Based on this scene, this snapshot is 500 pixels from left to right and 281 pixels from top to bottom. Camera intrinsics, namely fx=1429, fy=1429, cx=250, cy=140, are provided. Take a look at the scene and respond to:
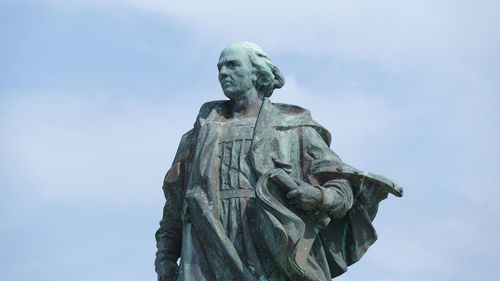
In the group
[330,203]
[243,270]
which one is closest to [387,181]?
[330,203]

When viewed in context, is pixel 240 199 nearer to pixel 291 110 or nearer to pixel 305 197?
pixel 305 197

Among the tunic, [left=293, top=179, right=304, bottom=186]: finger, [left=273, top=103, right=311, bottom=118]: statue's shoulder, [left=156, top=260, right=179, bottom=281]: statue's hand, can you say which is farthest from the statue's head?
[left=156, top=260, right=179, bottom=281]: statue's hand

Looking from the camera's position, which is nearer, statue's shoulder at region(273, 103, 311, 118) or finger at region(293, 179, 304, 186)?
finger at region(293, 179, 304, 186)

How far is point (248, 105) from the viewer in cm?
1571

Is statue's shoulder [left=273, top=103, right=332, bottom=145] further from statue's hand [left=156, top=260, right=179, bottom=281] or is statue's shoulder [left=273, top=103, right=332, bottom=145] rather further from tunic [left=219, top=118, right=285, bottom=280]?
statue's hand [left=156, top=260, right=179, bottom=281]

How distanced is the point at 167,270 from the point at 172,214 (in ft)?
2.16

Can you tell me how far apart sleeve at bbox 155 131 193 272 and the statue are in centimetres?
1

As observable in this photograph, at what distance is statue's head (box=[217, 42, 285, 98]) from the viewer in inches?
615

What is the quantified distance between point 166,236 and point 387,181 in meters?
2.52

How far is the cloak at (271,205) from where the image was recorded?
1452 cm

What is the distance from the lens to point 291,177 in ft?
49.1

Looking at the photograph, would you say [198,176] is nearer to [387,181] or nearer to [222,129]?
[222,129]

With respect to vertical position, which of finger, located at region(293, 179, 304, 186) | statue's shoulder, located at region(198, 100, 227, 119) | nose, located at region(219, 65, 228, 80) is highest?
nose, located at region(219, 65, 228, 80)

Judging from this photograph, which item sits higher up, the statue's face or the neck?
the statue's face
